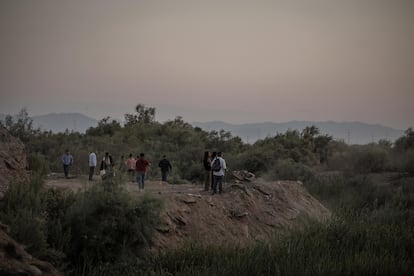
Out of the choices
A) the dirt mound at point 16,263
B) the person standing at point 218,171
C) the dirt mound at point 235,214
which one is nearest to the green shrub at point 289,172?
the dirt mound at point 235,214

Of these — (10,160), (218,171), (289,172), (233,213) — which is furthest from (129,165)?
(289,172)

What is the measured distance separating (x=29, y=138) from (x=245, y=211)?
30633mm

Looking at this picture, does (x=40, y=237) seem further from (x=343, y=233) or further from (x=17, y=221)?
(x=343, y=233)

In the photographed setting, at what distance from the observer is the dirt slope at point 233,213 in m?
21.2

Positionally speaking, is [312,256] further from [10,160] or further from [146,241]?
[10,160]

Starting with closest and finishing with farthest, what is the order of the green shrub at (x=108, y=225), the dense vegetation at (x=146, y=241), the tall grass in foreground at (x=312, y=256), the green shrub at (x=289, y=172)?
the tall grass in foreground at (x=312, y=256) < the dense vegetation at (x=146, y=241) < the green shrub at (x=108, y=225) < the green shrub at (x=289, y=172)

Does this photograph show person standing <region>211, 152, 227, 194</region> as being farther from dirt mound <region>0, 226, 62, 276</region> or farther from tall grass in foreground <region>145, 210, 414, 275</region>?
dirt mound <region>0, 226, 62, 276</region>

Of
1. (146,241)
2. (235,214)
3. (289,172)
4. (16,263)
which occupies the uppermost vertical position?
(289,172)

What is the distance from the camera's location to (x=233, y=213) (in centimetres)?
2362

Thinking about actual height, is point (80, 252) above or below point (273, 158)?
below

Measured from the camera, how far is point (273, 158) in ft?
157

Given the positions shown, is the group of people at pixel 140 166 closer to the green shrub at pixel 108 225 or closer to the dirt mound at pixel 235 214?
the dirt mound at pixel 235 214

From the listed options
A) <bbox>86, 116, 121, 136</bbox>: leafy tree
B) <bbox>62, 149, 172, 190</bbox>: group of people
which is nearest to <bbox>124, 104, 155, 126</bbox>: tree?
<bbox>86, 116, 121, 136</bbox>: leafy tree

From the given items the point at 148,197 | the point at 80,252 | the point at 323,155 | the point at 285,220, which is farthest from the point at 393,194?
the point at 323,155
